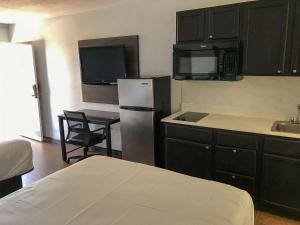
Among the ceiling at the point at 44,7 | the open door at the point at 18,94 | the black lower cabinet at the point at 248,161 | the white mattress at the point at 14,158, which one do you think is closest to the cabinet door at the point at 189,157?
the black lower cabinet at the point at 248,161

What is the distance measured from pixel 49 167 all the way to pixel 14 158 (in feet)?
4.16

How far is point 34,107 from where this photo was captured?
515 cm

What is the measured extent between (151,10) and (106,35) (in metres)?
0.92

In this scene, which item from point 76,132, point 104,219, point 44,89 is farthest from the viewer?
point 44,89

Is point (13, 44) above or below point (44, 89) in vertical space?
above

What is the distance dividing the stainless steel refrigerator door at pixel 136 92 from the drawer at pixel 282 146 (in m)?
1.41

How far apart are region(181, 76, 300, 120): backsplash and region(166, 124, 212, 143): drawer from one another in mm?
625

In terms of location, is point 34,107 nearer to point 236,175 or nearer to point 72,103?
point 72,103

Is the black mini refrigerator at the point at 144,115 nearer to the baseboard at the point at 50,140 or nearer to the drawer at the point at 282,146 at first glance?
the drawer at the point at 282,146

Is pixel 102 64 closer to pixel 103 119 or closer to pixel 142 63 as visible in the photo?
pixel 142 63

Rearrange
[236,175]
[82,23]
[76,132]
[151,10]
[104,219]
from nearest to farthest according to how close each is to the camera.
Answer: [104,219] < [236,175] < [151,10] < [76,132] < [82,23]

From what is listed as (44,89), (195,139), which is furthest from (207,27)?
(44,89)

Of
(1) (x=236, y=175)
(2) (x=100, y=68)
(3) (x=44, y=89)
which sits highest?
(2) (x=100, y=68)

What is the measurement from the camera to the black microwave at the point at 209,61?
8.68ft
